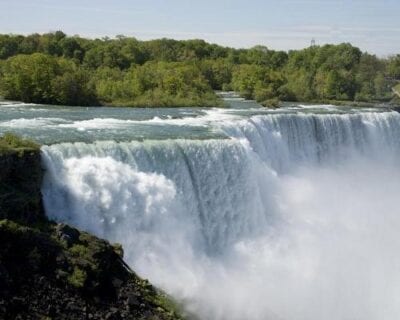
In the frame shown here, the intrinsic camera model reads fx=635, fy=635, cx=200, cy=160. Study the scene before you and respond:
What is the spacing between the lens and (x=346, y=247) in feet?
64.3

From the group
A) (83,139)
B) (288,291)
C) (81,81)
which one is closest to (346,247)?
(288,291)

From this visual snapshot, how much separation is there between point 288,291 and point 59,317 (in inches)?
270

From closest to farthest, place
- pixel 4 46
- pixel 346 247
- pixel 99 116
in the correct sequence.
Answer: pixel 346 247 → pixel 99 116 → pixel 4 46

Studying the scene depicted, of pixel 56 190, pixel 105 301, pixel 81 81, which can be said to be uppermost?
pixel 81 81

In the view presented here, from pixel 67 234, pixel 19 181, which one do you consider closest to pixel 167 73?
pixel 19 181

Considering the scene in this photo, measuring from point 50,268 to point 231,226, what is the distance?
271 inches

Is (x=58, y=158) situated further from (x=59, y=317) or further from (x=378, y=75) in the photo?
(x=378, y=75)

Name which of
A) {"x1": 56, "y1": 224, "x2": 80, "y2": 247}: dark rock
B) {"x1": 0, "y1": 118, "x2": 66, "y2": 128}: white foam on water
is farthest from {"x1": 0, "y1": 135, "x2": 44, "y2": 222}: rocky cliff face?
{"x1": 0, "y1": 118, "x2": 66, "y2": 128}: white foam on water

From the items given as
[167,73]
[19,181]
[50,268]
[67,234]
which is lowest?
[50,268]

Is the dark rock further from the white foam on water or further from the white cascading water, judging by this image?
the white foam on water

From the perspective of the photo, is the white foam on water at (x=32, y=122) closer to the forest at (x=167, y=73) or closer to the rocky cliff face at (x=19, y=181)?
the rocky cliff face at (x=19, y=181)

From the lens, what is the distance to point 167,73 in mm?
36000

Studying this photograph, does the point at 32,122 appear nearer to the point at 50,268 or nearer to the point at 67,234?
the point at 67,234

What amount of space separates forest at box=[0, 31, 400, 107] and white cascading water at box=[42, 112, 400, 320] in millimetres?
10527
